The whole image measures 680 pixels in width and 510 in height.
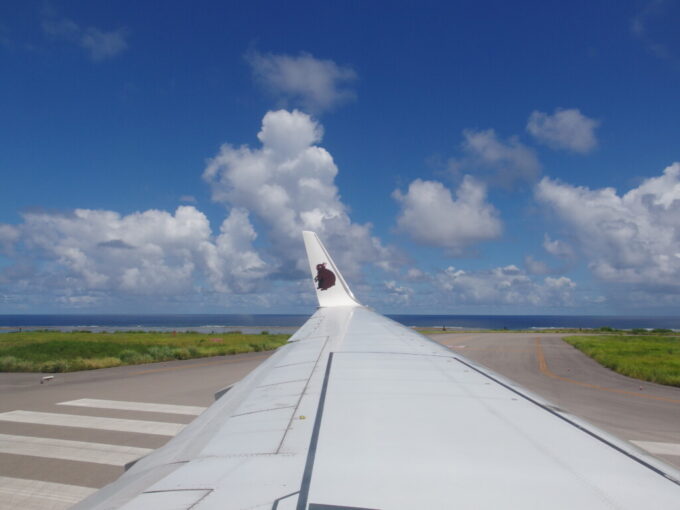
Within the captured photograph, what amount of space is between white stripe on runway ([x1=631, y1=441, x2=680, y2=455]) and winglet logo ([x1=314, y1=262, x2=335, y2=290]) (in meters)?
6.00

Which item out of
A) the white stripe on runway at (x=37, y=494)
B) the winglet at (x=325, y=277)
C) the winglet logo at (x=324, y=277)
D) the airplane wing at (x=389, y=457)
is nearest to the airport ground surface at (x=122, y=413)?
the white stripe on runway at (x=37, y=494)

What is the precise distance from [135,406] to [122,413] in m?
0.59

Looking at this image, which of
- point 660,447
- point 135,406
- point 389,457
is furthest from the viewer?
point 135,406

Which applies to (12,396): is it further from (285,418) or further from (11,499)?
(285,418)

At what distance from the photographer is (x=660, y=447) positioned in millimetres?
6859

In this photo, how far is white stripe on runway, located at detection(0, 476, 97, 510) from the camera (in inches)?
191

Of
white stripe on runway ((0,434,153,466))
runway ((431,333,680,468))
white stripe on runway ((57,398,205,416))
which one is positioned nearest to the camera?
white stripe on runway ((0,434,153,466))

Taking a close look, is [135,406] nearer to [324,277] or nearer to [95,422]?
[95,422]

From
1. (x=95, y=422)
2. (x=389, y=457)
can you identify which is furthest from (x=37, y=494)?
(x=389, y=457)

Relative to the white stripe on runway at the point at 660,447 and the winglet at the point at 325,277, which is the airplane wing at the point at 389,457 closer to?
the white stripe on runway at the point at 660,447

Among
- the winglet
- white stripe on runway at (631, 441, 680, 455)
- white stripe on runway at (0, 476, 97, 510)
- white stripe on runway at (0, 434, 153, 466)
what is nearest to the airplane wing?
white stripe on runway at (0, 476, 97, 510)

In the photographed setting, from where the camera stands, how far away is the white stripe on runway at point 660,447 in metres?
6.61

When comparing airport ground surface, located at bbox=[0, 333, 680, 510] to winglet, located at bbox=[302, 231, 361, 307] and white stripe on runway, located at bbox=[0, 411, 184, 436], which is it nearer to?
white stripe on runway, located at bbox=[0, 411, 184, 436]

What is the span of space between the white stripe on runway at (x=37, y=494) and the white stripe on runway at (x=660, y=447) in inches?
306
